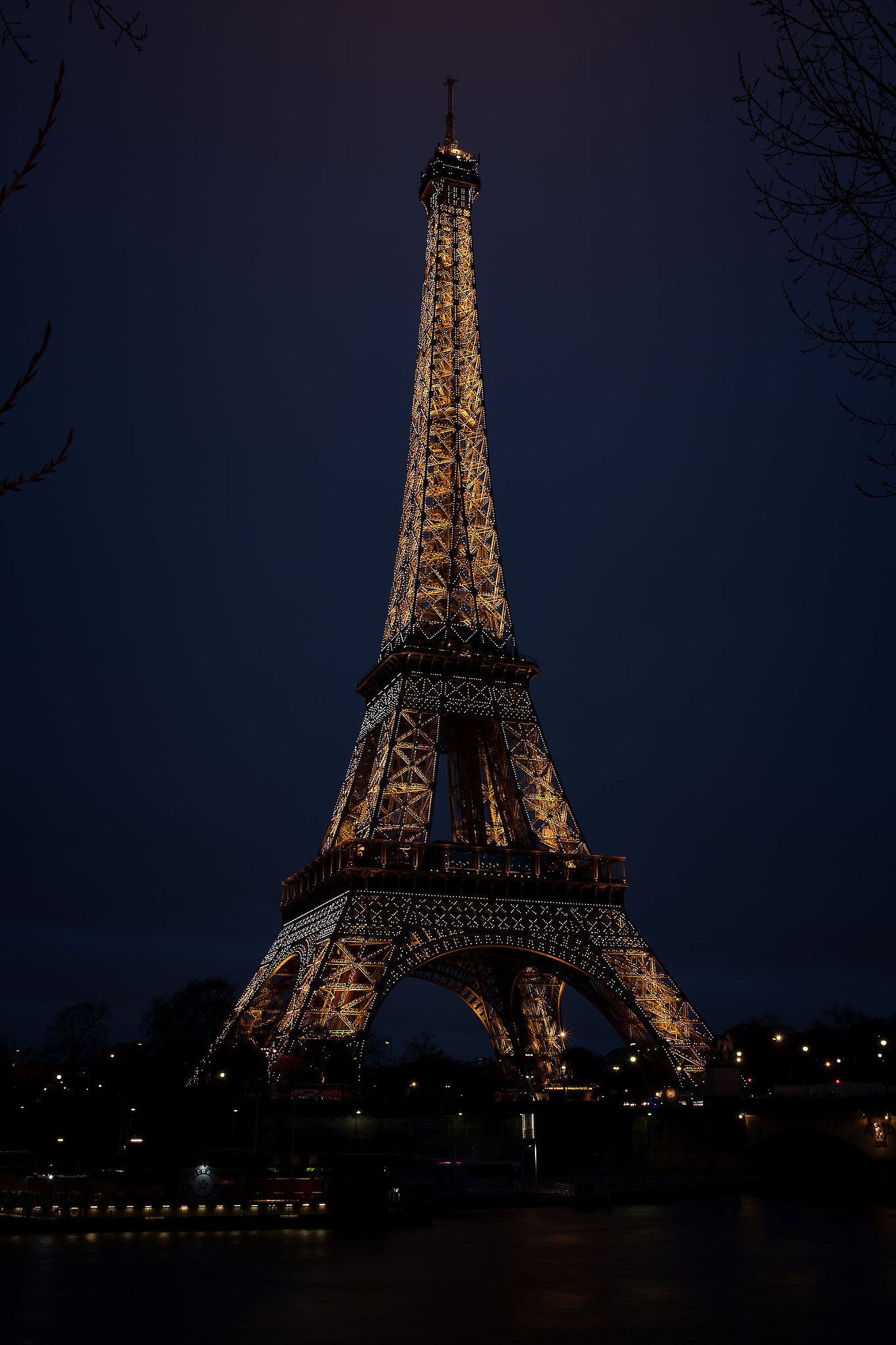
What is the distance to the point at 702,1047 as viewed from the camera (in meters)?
54.6

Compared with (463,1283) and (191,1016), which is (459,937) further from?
(191,1016)

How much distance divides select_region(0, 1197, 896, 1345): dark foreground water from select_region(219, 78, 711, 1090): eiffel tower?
50.0ft

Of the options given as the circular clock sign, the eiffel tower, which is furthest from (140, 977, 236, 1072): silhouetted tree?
the circular clock sign

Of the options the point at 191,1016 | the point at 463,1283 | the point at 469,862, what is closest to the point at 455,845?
the point at 469,862

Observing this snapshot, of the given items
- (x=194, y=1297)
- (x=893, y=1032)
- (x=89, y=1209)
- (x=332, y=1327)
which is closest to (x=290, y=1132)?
(x=89, y=1209)

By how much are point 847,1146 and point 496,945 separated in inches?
922

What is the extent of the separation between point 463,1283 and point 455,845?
A: 31.7 meters

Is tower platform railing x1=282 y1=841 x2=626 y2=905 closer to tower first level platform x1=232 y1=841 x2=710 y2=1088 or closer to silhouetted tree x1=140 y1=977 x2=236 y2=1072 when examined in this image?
tower first level platform x1=232 y1=841 x2=710 y2=1088

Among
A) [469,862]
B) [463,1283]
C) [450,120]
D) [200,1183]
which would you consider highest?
[450,120]

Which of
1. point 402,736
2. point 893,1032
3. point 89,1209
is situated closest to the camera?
point 89,1209

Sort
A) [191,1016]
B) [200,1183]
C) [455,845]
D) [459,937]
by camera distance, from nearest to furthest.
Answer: [200,1183] < [459,937] < [455,845] < [191,1016]

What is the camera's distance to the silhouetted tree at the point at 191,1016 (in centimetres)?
9894

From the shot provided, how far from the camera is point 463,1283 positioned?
85.8 feet

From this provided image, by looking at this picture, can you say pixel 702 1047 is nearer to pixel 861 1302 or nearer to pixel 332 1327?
pixel 861 1302
